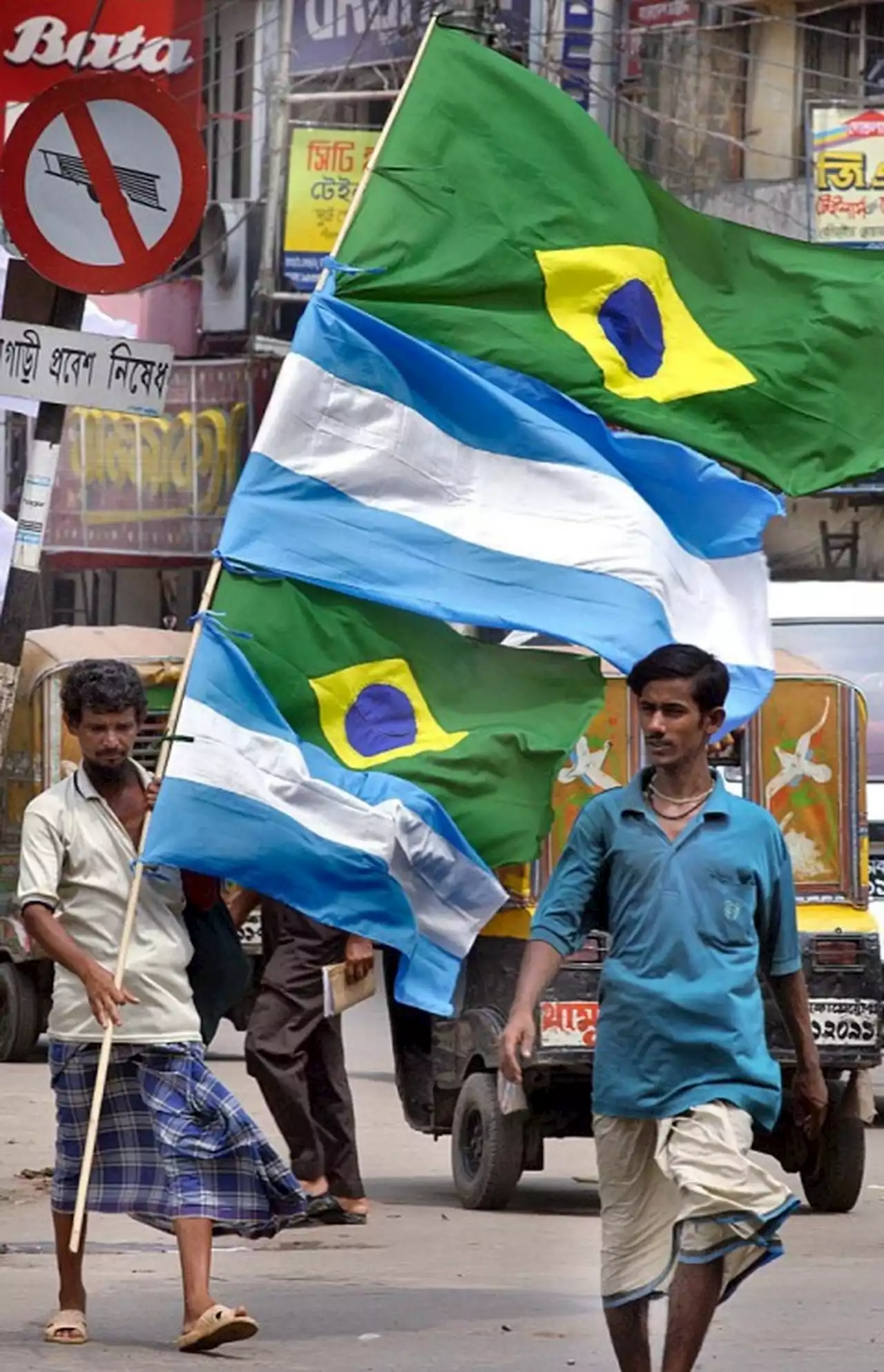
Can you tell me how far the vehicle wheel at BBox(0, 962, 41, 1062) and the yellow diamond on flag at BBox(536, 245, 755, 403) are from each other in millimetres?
8345

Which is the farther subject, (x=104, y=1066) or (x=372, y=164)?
(x=372, y=164)

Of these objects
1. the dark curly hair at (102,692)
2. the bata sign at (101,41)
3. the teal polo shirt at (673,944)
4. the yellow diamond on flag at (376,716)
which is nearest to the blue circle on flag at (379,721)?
the yellow diamond on flag at (376,716)

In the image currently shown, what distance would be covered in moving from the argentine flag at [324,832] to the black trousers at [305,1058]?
162 cm

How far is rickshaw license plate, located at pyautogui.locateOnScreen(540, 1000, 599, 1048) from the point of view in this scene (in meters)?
9.62

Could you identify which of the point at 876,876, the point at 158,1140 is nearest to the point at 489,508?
the point at 158,1140

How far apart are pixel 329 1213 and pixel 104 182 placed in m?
3.26

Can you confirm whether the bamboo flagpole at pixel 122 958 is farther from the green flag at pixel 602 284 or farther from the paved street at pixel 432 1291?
the green flag at pixel 602 284

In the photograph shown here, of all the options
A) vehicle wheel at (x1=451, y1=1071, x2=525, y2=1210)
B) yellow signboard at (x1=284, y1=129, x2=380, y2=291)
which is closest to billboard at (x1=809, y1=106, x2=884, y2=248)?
yellow signboard at (x1=284, y1=129, x2=380, y2=291)

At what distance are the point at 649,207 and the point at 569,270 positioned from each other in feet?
1.20

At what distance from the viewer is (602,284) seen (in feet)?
27.6

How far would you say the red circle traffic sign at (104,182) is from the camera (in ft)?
26.7

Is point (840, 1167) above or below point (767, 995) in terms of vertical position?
below

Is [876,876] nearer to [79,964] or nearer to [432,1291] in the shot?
[432,1291]

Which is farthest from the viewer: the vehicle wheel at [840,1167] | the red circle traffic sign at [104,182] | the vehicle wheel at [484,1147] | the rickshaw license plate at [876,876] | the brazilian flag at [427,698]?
the rickshaw license plate at [876,876]
